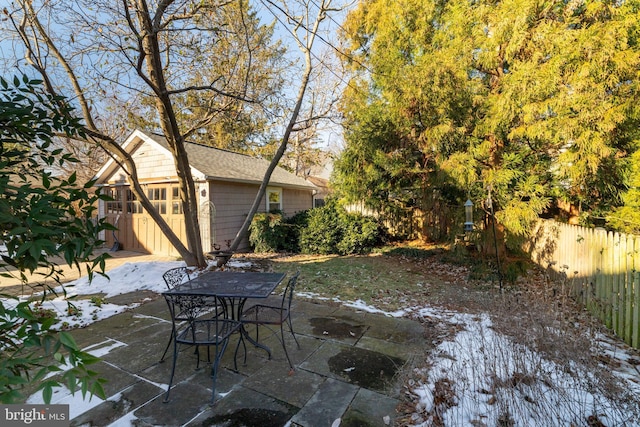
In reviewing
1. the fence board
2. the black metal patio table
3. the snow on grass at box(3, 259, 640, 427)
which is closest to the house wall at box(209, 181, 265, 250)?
the black metal patio table

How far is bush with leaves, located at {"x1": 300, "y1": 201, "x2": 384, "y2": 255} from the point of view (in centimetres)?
1024

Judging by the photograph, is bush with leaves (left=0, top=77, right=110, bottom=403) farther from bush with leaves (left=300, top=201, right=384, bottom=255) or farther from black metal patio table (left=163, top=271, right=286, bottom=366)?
bush with leaves (left=300, top=201, right=384, bottom=255)

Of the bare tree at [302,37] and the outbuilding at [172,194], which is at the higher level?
the bare tree at [302,37]

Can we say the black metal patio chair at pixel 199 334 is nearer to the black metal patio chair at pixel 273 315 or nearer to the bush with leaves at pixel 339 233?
the black metal patio chair at pixel 273 315

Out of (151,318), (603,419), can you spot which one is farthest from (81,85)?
(603,419)

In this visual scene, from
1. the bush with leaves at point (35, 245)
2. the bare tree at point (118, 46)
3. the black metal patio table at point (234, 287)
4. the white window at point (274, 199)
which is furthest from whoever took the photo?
the white window at point (274, 199)

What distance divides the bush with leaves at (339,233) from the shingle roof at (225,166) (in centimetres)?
283

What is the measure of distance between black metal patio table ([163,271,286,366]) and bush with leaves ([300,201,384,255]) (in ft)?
20.8

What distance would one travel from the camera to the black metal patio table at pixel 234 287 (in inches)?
120

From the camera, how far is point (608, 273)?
416 centimetres

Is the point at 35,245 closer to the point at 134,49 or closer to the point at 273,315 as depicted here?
the point at 273,315

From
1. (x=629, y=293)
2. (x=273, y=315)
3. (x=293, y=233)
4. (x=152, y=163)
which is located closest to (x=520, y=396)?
(x=273, y=315)

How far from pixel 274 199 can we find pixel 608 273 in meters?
10.3

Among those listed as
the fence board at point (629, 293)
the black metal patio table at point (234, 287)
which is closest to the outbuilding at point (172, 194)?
the black metal patio table at point (234, 287)
